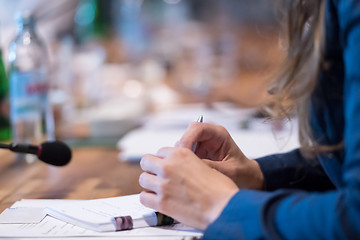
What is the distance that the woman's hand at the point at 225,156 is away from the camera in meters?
0.88

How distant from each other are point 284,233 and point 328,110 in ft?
0.77

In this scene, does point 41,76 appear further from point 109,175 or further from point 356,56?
point 356,56

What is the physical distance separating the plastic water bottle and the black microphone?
333mm

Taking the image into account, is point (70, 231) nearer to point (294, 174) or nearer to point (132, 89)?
point (294, 174)

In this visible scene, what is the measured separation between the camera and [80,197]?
0.99 meters

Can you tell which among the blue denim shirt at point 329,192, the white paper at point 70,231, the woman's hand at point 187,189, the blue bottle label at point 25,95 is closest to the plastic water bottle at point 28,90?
the blue bottle label at point 25,95

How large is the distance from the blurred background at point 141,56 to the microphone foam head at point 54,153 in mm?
410

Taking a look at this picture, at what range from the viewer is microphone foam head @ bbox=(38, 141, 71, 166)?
99 cm

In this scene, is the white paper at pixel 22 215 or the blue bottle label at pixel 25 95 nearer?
the white paper at pixel 22 215

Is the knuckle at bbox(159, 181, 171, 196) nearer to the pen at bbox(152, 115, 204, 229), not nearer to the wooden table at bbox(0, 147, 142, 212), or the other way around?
the pen at bbox(152, 115, 204, 229)

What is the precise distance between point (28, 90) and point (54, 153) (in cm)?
46

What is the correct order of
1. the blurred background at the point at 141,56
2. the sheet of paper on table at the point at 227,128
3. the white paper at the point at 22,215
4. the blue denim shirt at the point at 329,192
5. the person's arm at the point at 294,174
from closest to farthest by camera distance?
the blue denim shirt at the point at 329,192, the white paper at the point at 22,215, the person's arm at the point at 294,174, the sheet of paper on table at the point at 227,128, the blurred background at the point at 141,56

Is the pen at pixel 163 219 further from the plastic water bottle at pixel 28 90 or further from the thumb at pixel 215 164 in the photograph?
the plastic water bottle at pixel 28 90

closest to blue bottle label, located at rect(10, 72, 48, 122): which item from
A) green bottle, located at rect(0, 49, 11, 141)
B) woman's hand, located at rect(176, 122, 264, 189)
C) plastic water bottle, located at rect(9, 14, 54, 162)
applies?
plastic water bottle, located at rect(9, 14, 54, 162)
